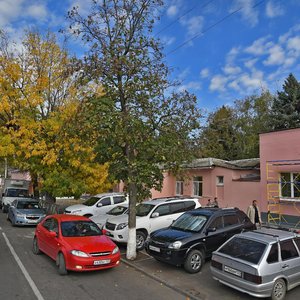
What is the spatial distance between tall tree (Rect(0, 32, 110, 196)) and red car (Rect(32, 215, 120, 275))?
764cm

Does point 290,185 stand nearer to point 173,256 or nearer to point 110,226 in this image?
Answer: point 110,226

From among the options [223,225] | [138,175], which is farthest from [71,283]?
[223,225]

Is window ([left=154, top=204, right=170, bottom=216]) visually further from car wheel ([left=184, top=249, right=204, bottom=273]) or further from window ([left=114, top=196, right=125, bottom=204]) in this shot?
window ([left=114, top=196, right=125, bottom=204])

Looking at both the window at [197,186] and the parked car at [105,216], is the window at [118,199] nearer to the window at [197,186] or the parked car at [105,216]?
the parked car at [105,216]

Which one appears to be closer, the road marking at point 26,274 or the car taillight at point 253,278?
the car taillight at point 253,278

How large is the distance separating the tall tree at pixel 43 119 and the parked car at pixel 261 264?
11.6 meters

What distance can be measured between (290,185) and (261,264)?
11.1m

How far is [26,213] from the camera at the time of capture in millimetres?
17469

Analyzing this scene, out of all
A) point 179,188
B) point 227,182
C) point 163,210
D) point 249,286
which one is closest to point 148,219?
point 163,210

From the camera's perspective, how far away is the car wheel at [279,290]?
23.4 feet

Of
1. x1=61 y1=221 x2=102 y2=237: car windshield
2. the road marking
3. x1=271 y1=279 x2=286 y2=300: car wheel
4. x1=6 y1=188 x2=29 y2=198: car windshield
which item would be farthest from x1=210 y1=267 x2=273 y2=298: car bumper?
x1=6 y1=188 x2=29 y2=198: car windshield

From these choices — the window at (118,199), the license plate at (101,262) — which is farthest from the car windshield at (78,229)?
the window at (118,199)

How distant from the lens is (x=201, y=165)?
22594 mm

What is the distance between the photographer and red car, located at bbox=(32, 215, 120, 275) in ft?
28.3
